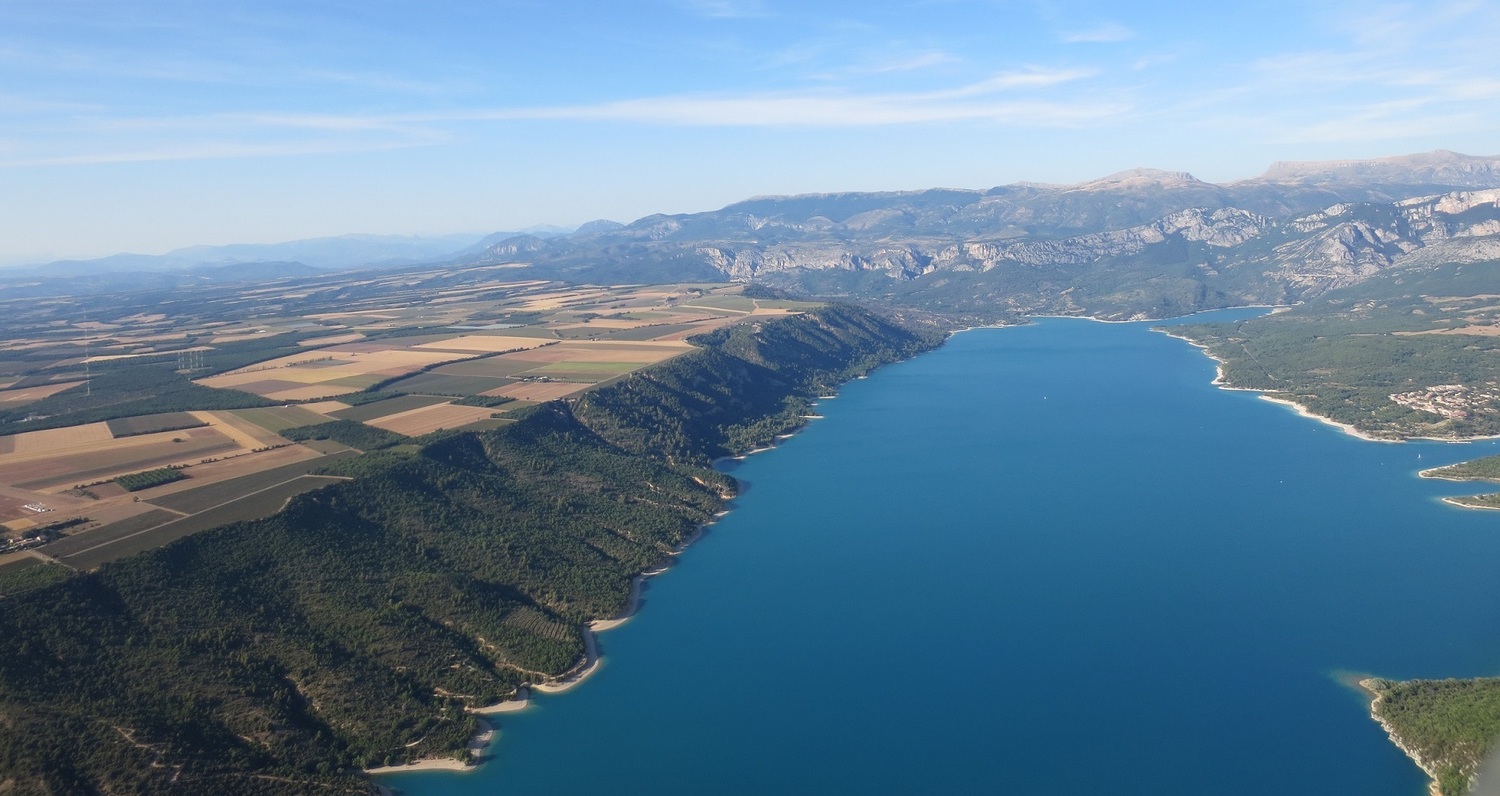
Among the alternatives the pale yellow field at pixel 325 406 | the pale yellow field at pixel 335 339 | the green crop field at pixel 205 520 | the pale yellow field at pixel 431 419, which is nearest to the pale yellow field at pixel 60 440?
the pale yellow field at pixel 325 406

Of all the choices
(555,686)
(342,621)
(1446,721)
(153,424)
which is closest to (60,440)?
(153,424)

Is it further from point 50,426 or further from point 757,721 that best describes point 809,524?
point 50,426

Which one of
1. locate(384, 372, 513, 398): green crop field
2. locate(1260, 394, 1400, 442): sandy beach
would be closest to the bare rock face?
locate(1260, 394, 1400, 442): sandy beach

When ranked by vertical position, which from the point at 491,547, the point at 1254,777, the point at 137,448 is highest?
the point at 137,448

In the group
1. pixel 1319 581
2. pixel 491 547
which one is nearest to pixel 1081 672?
pixel 1319 581

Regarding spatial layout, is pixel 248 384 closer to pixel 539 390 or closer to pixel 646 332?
pixel 539 390

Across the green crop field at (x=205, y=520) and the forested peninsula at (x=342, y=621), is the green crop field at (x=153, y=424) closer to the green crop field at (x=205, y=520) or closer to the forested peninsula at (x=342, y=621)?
the forested peninsula at (x=342, y=621)
